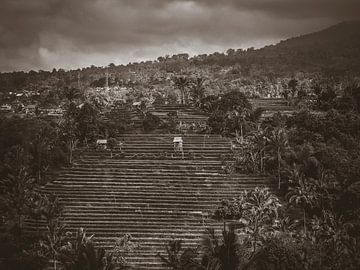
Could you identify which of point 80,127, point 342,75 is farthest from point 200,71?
point 80,127

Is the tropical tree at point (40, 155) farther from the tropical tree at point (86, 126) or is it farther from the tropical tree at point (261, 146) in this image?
the tropical tree at point (261, 146)

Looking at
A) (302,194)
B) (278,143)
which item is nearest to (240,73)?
(278,143)

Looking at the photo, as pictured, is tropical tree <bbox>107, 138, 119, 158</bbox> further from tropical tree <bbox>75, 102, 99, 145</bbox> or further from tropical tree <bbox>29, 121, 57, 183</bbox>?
tropical tree <bbox>29, 121, 57, 183</bbox>

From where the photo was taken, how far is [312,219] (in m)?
39.3

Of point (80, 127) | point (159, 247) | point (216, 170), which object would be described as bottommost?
point (159, 247)

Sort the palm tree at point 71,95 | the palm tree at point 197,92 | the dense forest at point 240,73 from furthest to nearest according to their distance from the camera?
the dense forest at point 240,73 < the palm tree at point 71,95 < the palm tree at point 197,92

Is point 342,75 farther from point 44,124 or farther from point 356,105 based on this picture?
point 44,124

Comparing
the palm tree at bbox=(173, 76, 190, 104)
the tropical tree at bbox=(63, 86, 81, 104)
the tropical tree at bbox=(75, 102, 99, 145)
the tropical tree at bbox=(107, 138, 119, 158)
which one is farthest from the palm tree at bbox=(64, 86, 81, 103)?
the tropical tree at bbox=(107, 138, 119, 158)

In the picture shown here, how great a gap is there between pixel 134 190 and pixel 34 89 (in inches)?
2700

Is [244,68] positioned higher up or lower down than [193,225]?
higher up

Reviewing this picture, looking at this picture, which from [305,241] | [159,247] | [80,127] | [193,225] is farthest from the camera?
[80,127]

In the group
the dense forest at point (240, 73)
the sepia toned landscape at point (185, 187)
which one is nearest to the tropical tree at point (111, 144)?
the sepia toned landscape at point (185, 187)

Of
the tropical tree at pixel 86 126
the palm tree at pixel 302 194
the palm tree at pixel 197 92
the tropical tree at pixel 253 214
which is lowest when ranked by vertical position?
the tropical tree at pixel 253 214

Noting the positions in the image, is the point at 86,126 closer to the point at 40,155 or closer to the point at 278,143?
the point at 40,155
